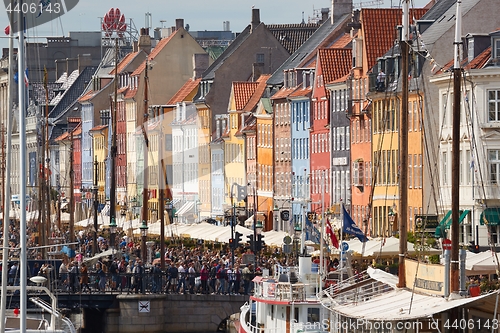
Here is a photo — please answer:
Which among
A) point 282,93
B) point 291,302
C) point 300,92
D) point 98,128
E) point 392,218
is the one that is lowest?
point 291,302

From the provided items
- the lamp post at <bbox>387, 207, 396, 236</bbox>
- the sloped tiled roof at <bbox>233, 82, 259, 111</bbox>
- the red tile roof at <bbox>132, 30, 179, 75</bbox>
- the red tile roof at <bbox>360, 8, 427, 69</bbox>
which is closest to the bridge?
the lamp post at <bbox>387, 207, 396, 236</bbox>

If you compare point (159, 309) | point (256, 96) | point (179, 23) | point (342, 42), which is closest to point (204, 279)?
point (159, 309)

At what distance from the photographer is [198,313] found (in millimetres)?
61000

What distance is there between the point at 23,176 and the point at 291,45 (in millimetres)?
87718

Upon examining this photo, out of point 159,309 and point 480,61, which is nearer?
point 159,309

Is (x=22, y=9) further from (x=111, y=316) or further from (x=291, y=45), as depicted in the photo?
(x=291, y=45)

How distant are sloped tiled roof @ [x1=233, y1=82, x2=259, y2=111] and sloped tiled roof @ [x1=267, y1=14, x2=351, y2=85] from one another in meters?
3.97

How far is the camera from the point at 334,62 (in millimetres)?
97062

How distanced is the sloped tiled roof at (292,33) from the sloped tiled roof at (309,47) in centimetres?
986

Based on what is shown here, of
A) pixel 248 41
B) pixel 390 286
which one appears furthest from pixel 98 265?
pixel 248 41

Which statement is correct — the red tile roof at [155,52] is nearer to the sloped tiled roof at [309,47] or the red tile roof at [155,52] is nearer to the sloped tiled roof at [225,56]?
the sloped tiled roof at [225,56]

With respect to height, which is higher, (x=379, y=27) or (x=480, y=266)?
(x=379, y=27)

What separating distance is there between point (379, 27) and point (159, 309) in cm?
3032

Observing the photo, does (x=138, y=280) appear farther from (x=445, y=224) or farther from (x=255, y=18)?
(x=255, y=18)
